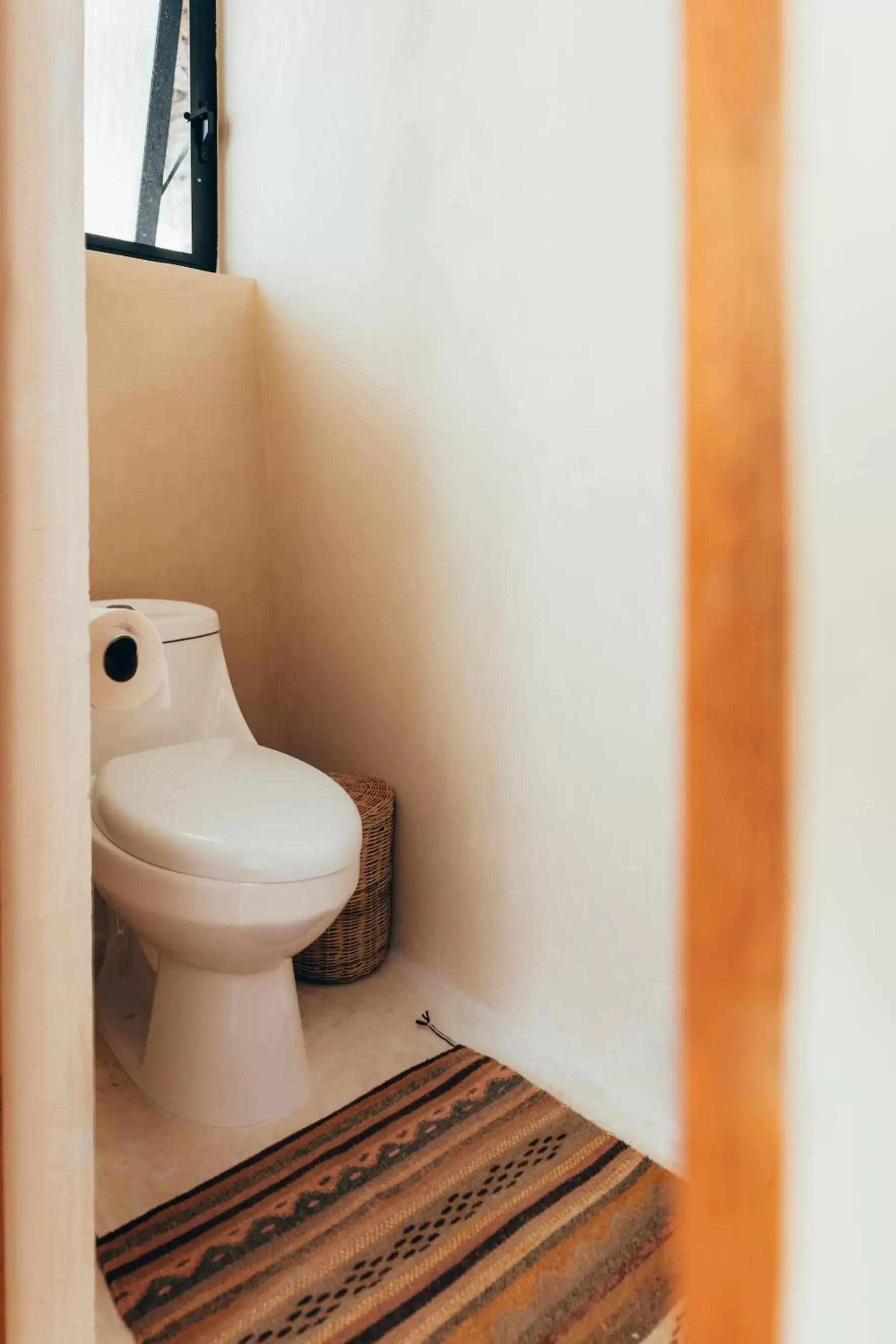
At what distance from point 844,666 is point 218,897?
42.6 inches

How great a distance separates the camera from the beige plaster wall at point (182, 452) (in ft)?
5.56

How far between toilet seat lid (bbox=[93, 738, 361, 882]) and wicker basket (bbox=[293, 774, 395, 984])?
23 centimetres

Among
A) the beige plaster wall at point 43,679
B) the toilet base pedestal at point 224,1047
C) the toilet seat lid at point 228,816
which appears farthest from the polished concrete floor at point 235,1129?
the beige plaster wall at point 43,679

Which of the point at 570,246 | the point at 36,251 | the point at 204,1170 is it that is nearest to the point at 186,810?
the point at 204,1170

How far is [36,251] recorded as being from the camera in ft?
1.65

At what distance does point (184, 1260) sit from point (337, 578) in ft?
3.77

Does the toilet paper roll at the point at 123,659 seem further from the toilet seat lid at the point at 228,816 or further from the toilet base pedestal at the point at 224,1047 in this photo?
the toilet base pedestal at the point at 224,1047

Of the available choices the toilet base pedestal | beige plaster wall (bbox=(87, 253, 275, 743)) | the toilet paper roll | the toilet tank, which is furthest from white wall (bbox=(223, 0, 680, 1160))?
the toilet paper roll

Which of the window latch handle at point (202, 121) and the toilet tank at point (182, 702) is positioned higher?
the window latch handle at point (202, 121)

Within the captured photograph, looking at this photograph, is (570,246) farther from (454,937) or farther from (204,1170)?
(204,1170)

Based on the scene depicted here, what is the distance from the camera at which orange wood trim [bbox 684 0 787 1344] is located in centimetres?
14

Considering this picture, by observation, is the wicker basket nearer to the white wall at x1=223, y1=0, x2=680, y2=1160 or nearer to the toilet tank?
the white wall at x1=223, y1=0, x2=680, y2=1160

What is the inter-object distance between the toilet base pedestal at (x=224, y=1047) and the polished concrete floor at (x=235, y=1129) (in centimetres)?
2

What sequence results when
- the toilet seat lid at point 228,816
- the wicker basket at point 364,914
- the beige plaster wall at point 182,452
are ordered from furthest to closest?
the beige plaster wall at point 182,452
the wicker basket at point 364,914
the toilet seat lid at point 228,816
